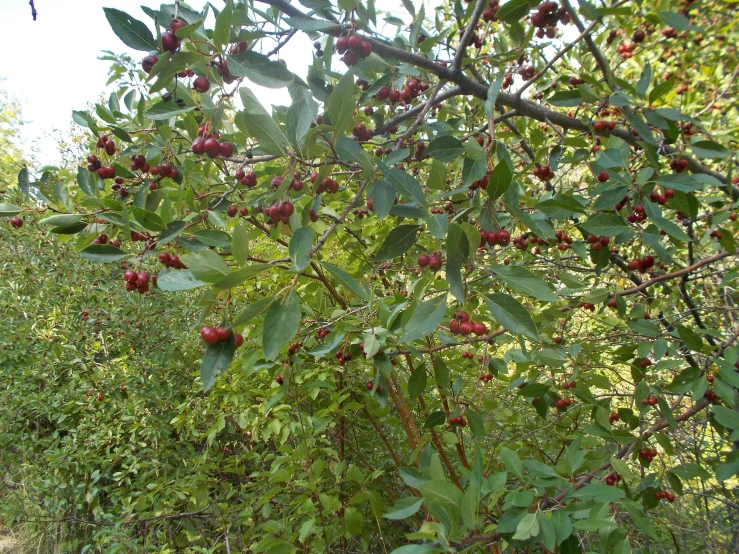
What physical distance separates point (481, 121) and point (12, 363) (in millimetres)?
4545

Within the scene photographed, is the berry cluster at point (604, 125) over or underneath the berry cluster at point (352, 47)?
underneath

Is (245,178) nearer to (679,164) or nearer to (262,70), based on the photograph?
(262,70)

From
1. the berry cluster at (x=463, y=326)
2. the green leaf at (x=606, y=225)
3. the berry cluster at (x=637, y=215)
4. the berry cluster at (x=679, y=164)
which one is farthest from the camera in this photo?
the berry cluster at (x=679, y=164)

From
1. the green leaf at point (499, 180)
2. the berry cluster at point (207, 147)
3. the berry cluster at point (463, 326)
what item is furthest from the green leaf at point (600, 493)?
the berry cluster at point (207, 147)

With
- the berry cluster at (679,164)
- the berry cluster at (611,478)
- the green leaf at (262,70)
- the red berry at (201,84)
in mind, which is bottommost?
the berry cluster at (611,478)

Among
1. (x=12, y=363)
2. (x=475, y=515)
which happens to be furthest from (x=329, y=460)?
(x=12, y=363)

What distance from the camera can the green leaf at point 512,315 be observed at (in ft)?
3.00

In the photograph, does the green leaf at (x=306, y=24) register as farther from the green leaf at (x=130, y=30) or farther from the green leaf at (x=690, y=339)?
the green leaf at (x=690, y=339)

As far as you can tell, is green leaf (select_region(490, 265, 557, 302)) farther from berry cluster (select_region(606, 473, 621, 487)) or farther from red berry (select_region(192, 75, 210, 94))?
berry cluster (select_region(606, 473, 621, 487))

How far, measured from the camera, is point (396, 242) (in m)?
1.16

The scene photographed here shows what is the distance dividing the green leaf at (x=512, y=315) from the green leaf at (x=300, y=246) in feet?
1.37

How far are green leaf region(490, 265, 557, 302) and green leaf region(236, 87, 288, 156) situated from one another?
0.59m

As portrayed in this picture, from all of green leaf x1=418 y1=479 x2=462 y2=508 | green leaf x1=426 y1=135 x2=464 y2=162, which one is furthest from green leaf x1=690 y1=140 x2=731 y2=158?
green leaf x1=418 y1=479 x2=462 y2=508

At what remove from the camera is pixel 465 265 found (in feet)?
3.21
